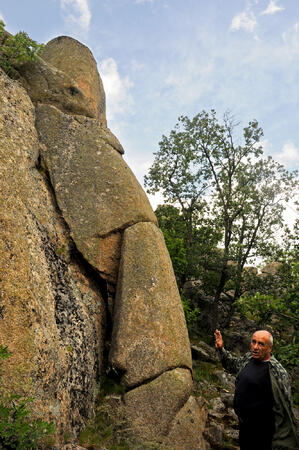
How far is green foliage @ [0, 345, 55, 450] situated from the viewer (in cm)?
461

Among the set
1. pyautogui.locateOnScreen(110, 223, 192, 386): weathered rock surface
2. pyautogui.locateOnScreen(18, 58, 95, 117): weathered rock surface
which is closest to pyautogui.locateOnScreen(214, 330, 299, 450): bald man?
Result: pyautogui.locateOnScreen(110, 223, 192, 386): weathered rock surface

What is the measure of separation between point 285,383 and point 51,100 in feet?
37.2

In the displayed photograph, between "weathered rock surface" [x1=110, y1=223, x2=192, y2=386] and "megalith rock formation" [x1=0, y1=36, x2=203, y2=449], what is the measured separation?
0.03 m

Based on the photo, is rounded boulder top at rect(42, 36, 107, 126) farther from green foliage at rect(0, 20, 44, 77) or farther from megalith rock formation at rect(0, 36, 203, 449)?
green foliage at rect(0, 20, 44, 77)

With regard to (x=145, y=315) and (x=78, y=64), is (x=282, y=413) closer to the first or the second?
(x=145, y=315)

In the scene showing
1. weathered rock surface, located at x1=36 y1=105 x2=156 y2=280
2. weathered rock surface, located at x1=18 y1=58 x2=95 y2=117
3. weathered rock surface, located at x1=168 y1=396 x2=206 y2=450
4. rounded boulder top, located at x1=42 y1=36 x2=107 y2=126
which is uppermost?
rounded boulder top, located at x1=42 y1=36 x2=107 y2=126

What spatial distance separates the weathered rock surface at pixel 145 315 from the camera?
26.7 feet

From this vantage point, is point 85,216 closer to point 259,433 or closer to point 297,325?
point 259,433

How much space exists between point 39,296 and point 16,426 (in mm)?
2455

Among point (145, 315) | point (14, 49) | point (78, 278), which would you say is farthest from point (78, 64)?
point (145, 315)

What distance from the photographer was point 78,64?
1658 cm

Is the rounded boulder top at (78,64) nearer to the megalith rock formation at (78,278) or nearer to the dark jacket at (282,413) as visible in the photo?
the megalith rock formation at (78,278)

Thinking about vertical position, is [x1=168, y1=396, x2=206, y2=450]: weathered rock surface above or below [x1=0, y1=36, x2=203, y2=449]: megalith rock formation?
below

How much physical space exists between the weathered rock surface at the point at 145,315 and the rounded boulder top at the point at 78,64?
896cm
